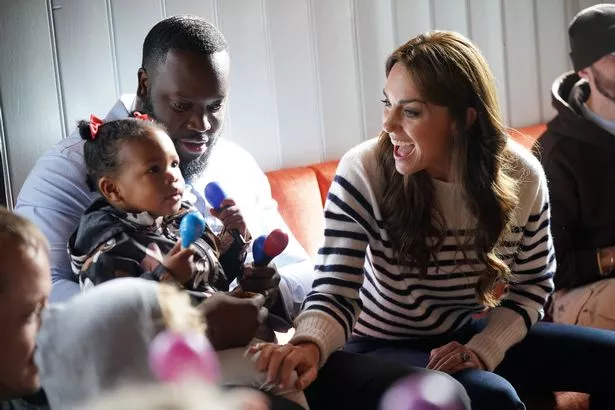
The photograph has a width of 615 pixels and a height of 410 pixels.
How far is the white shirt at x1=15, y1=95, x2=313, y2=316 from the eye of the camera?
1.45 metres

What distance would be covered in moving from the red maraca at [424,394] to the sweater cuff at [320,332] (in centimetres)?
13

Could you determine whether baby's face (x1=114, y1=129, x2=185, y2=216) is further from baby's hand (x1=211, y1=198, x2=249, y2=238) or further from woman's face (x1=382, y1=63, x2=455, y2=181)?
woman's face (x1=382, y1=63, x2=455, y2=181)

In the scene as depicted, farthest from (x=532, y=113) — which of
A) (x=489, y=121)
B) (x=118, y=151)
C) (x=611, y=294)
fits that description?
(x=118, y=151)

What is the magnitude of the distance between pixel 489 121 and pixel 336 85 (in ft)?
2.77

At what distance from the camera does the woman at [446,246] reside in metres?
1.43

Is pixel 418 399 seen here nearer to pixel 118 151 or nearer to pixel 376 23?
pixel 118 151

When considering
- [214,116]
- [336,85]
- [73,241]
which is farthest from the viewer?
[336,85]

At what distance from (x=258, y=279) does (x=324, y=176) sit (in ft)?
2.42

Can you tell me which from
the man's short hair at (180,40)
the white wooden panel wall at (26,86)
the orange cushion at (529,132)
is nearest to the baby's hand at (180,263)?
the man's short hair at (180,40)

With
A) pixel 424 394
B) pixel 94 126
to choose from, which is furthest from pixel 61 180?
pixel 424 394

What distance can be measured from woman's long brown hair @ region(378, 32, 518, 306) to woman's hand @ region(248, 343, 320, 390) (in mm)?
254

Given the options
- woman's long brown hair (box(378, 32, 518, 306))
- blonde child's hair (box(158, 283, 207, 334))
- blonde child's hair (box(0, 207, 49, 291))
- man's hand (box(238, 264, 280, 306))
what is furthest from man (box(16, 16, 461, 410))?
blonde child's hair (box(158, 283, 207, 334))

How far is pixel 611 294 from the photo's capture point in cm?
180

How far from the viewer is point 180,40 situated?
1.59m
